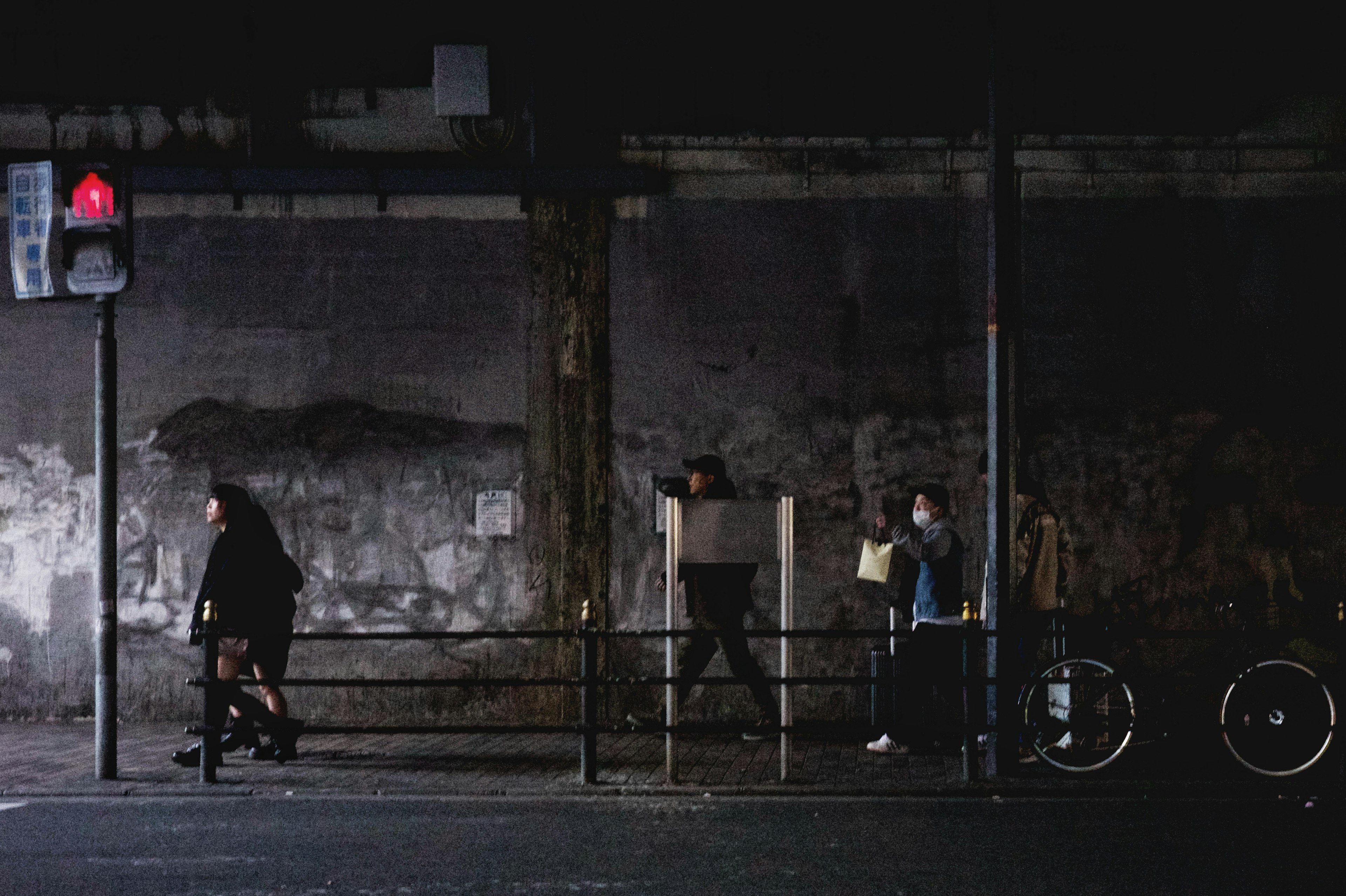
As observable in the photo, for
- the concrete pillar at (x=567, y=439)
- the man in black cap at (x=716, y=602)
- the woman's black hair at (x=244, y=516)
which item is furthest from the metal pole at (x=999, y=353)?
the woman's black hair at (x=244, y=516)

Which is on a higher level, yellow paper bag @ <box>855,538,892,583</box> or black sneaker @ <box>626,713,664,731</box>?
yellow paper bag @ <box>855,538,892,583</box>

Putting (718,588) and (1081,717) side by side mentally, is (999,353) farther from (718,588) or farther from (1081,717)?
(718,588)

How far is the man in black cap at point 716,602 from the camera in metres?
10.3

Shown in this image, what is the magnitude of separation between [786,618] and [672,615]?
0.71 meters

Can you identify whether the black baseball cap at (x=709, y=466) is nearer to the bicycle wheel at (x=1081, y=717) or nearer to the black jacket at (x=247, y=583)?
the bicycle wheel at (x=1081, y=717)

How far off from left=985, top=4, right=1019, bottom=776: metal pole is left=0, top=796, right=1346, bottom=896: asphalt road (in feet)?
4.37

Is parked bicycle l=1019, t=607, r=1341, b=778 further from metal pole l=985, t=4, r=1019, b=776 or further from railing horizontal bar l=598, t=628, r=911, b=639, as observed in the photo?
railing horizontal bar l=598, t=628, r=911, b=639

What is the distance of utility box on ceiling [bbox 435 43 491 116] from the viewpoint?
11.7 metres

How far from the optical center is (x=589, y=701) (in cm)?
882

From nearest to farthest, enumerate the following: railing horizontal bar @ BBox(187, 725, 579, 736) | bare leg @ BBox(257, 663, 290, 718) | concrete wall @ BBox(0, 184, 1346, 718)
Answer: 1. railing horizontal bar @ BBox(187, 725, 579, 736)
2. bare leg @ BBox(257, 663, 290, 718)
3. concrete wall @ BBox(0, 184, 1346, 718)

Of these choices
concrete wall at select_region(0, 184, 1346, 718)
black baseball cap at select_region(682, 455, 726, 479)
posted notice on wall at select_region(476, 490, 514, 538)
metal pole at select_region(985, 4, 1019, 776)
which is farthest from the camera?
posted notice on wall at select_region(476, 490, 514, 538)

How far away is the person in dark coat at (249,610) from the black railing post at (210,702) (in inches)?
12.6

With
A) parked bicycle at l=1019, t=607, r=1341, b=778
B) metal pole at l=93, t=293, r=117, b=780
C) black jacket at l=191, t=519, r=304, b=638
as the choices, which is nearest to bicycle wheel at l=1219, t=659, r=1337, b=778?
parked bicycle at l=1019, t=607, r=1341, b=778

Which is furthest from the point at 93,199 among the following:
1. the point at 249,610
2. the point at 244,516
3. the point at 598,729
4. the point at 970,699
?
the point at 970,699
